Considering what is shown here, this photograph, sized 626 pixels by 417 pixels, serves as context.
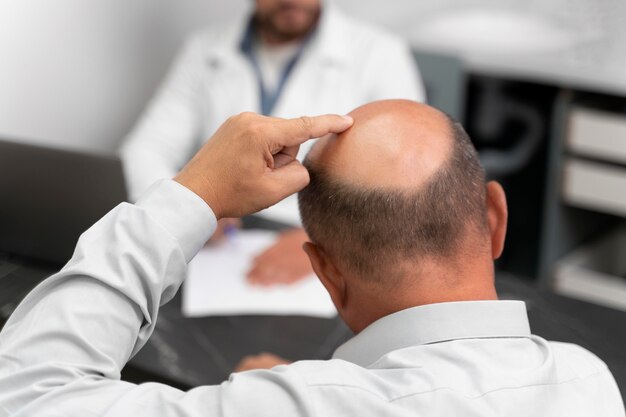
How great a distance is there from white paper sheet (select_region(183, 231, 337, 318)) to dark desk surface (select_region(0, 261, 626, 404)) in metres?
0.02

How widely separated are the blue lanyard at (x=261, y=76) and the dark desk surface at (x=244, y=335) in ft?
3.15

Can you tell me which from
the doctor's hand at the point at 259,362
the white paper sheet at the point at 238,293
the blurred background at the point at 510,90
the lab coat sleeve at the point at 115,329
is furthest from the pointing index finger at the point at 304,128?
the blurred background at the point at 510,90

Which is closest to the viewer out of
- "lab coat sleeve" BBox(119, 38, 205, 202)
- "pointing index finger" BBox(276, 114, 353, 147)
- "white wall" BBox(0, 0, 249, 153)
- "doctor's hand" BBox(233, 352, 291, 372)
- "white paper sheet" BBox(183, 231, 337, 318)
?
"pointing index finger" BBox(276, 114, 353, 147)

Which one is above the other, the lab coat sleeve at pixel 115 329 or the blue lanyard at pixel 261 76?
the lab coat sleeve at pixel 115 329

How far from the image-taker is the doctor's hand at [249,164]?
0.76 meters

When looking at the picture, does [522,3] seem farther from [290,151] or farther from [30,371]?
[30,371]

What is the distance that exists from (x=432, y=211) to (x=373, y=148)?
0.27ft

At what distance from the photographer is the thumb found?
0.77 metres

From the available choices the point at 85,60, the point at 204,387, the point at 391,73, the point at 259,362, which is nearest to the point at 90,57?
the point at 85,60

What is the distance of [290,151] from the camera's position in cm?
80

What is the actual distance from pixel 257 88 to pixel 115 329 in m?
1.57

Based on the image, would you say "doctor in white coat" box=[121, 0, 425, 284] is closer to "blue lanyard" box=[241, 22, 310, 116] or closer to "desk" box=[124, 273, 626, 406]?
"blue lanyard" box=[241, 22, 310, 116]

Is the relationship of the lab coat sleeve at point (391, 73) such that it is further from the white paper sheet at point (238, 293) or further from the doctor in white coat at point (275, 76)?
the white paper sheet at point (238, 293)

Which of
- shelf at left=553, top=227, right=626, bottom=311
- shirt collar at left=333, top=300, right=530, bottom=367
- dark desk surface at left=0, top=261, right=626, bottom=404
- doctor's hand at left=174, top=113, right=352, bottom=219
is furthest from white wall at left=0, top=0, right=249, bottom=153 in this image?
shelf at left=553, top=227, right=626, bottom=311
